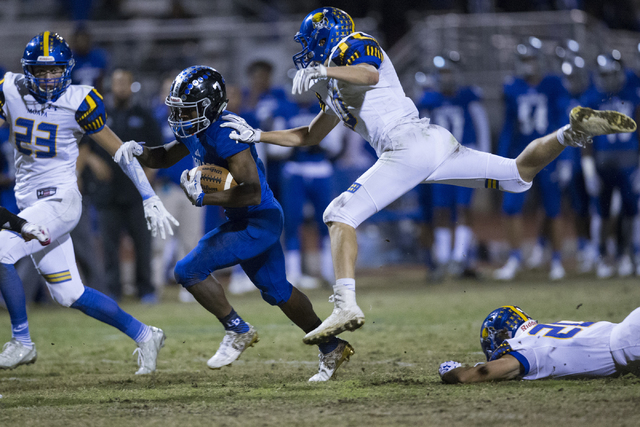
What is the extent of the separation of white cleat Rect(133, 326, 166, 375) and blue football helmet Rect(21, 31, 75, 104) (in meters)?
1.76

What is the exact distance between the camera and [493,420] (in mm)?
3438

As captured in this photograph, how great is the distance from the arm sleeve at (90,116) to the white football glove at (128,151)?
350mm

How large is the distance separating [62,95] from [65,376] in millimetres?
1939

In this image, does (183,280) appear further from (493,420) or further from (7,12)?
(7,12)

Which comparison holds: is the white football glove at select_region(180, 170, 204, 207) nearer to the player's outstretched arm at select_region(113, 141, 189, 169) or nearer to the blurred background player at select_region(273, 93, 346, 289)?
the player's outstretched arm at select_region(113, 141, 189, 169)

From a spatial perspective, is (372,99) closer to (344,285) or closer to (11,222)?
(344,285)

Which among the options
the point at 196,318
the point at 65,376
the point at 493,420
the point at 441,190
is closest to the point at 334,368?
the point at 493,420

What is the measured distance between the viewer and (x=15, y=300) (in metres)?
5.14

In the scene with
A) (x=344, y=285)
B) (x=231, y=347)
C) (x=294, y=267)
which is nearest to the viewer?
(x=344, y=285)

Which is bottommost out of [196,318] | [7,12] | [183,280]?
[196,318]

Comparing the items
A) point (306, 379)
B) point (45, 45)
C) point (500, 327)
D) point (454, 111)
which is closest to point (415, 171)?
point (500, 327)

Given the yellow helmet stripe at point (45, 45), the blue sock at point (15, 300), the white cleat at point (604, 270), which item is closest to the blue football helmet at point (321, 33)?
the yellow helmet stripe at point (45, 45)

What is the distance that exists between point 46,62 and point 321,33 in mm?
1836

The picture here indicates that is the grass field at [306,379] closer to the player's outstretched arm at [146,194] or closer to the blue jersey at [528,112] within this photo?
the player's outstretched arm at [146,194]
